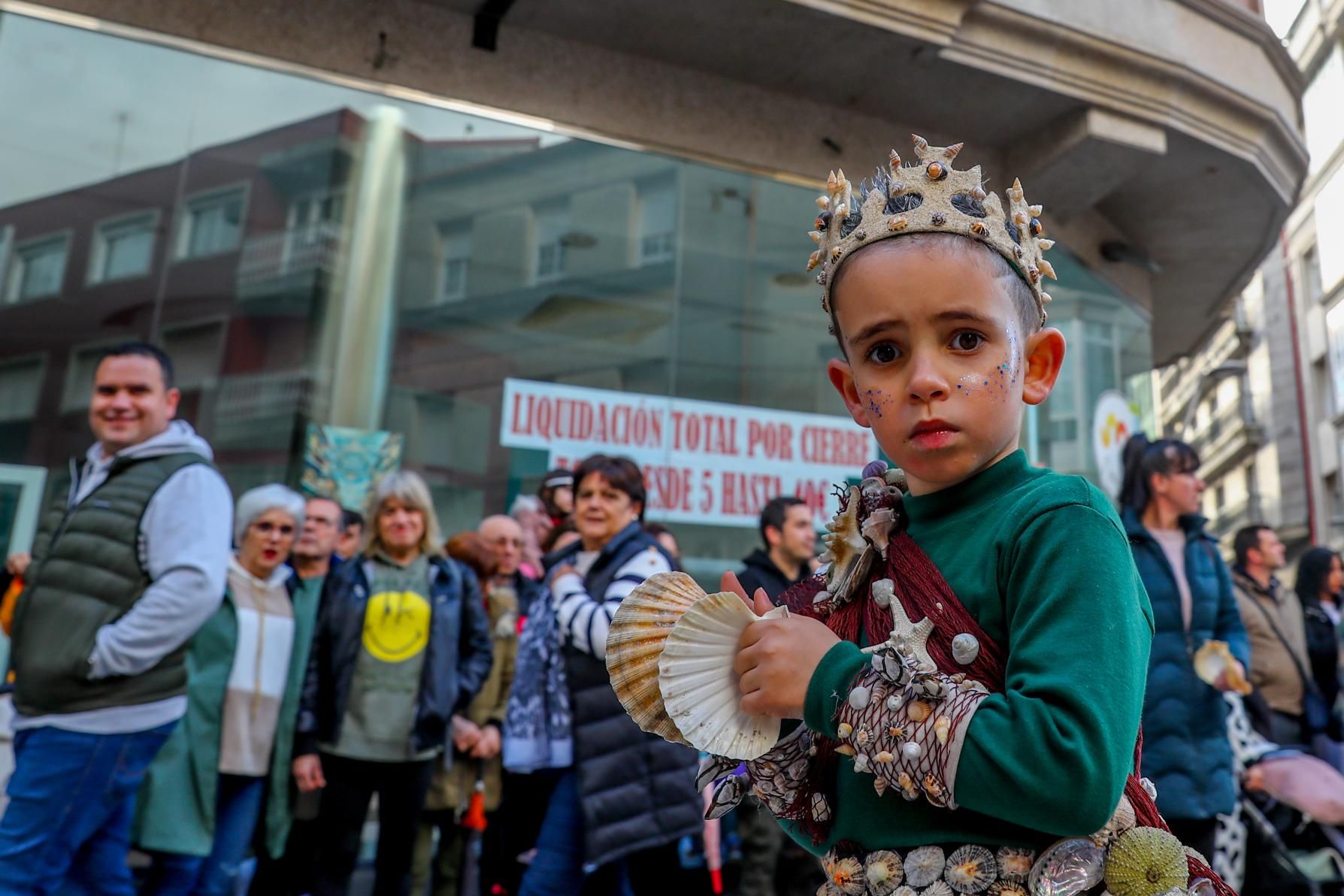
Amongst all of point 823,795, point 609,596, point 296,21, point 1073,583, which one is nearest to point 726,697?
point 823,795

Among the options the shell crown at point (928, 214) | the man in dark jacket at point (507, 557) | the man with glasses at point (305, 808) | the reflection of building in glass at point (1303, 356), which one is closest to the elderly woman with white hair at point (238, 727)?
the man with glasses at point (305, 808)

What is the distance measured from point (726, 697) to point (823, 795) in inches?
7.8

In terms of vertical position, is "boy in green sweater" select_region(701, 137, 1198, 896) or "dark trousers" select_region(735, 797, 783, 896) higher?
"boy in green sweater" select_region(701, 137, 1198, 896)

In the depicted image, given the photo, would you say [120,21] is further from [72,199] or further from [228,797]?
[228,797]

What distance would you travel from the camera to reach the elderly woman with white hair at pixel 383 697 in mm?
4609

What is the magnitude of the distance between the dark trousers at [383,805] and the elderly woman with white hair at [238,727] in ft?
0.78

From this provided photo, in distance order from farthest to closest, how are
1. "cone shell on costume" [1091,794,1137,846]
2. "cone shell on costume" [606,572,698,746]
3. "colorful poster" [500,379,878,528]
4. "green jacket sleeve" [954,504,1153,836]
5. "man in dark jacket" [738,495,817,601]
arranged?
1. "colorful poster" [500,379,878,528]
2. "man in dark jacket" [738,495,817,601]
3. "cone shell on costume" [606,572,698,746]
4. "cone shell on costume" [1091,794,1137,846]
5. "green jacket sleeve" [954,504,1153,836]

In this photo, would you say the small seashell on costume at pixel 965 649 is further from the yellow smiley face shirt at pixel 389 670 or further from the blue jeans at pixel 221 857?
the blue jeans at pixel 221 857

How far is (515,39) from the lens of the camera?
24.3ft

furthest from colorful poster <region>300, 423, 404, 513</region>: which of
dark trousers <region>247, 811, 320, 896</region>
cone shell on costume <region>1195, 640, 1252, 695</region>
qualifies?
cone shell on costume <region>1195, 640, 1252, 695</region>

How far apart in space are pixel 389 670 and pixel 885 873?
3830 mm

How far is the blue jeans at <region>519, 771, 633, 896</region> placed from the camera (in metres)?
3.90

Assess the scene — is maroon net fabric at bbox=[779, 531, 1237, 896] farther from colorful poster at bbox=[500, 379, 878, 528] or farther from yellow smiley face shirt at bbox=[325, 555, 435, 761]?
colorful poster at bbox=[500, 379, 878, 528]

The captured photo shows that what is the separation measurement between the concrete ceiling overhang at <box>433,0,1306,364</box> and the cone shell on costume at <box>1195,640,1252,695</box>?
14.3ft
